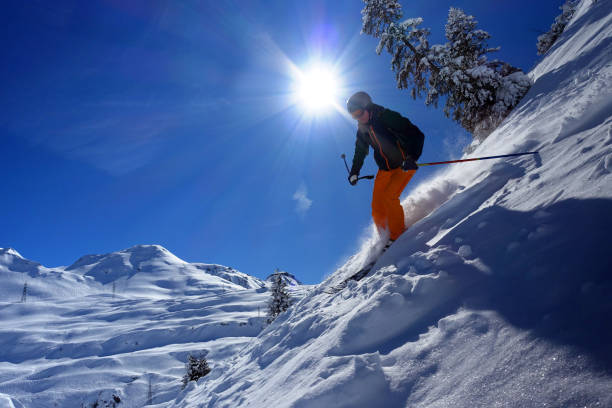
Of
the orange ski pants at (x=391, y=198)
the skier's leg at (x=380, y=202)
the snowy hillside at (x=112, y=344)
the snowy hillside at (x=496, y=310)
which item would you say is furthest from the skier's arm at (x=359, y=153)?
the snowy hillside at (x=112, y=344)

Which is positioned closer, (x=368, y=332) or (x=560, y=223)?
(x=560, y=223)

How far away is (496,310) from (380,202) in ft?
11.8

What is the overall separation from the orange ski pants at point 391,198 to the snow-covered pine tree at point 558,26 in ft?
50.7

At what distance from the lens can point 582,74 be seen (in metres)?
5.51

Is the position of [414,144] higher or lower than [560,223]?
higher

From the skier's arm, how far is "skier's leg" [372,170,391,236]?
829mm

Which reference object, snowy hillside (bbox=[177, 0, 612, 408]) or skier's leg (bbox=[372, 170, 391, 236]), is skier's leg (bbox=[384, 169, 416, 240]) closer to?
skier's leg (bbox=[372, 170, 391, 236])

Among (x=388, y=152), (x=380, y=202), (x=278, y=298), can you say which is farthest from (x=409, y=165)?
(x=278, y=298)

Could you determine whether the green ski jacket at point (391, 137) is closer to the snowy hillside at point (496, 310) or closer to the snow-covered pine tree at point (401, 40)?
the snowy hillside at point (496, 310)

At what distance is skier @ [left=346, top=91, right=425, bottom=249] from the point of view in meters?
5.20

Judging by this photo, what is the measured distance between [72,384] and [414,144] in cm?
7692

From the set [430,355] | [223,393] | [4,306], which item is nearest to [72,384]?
[223,393]

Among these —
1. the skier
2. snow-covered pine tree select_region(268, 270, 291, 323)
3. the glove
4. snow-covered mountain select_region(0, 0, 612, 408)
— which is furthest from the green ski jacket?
snow-covered pine tree select_region(268, 270, 291, 323)

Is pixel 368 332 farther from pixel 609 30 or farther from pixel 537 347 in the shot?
pixel 609 30
